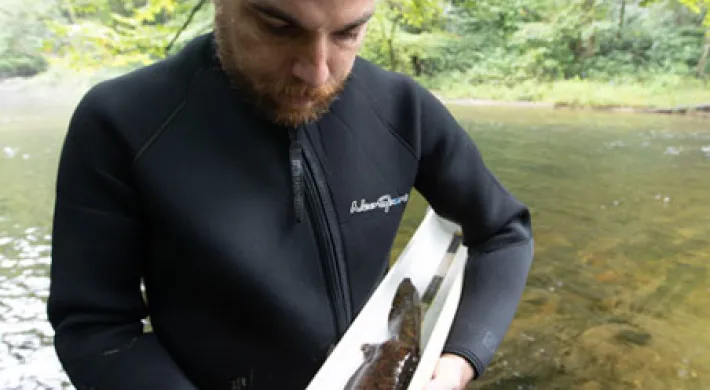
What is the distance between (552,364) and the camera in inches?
131

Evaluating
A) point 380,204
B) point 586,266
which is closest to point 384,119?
point 380,204

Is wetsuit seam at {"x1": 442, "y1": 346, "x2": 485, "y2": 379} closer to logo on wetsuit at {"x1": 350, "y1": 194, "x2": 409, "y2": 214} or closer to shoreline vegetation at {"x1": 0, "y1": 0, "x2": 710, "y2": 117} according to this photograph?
logo on wetsuit at {"x1": 350, "y1": 194, "x2": 409, "y2": 214}

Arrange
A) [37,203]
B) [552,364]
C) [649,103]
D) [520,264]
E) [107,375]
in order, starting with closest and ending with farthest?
[107,375]
[520,264]
[552,364]
[37,203]
[649,103]

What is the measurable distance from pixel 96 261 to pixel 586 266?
14.9 feet

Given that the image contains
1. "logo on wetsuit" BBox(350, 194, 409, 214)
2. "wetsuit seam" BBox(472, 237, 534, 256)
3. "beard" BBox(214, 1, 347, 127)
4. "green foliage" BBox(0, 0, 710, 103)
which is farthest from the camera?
"green foliage" BBox(0, 0, 710, 103)

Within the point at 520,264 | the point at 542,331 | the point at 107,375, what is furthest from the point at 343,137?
the point at 542,331

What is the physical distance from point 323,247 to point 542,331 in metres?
2.92

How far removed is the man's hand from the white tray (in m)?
0.02

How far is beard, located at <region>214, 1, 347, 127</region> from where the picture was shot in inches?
40.9

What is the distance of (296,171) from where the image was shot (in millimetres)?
1195

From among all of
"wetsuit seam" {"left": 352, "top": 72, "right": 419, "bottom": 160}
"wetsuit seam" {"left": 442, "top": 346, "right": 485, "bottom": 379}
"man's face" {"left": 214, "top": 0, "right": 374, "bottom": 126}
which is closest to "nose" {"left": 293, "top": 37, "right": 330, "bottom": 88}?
"man's face" {"left": 214, "top": 0, "right": 374, "bottom": 126}

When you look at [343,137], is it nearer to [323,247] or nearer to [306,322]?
[323,247]

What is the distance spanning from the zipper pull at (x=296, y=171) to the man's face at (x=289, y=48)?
0.11ft

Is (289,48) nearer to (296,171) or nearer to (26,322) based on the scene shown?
(296,171)
